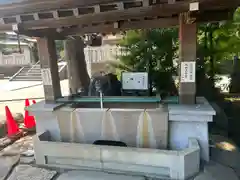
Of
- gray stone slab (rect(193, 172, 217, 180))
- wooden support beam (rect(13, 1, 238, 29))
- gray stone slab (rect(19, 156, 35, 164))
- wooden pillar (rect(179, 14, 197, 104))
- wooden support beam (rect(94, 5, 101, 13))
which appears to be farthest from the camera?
gray stone slab (rect(19, 156, 35, 164))

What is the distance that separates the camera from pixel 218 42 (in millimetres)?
7164

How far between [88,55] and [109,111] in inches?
477

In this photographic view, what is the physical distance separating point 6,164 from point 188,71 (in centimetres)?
416

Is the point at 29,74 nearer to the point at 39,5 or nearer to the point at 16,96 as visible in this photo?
the point at 16,96

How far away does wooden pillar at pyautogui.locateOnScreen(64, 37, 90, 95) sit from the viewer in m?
7.50

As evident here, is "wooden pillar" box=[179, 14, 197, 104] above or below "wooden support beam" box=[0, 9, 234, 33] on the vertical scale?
below

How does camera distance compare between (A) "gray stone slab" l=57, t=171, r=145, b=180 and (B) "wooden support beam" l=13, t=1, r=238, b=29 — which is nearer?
(B) "wooden support beam" l=13, t=1, r=238, b=29

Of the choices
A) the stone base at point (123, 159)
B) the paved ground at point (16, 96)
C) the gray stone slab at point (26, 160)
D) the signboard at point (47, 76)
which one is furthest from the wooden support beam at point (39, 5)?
the paved ground at point (16, 96)

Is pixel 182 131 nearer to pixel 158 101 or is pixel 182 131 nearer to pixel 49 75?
pixel 158 101

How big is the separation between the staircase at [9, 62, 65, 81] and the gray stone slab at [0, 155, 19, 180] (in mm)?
14581

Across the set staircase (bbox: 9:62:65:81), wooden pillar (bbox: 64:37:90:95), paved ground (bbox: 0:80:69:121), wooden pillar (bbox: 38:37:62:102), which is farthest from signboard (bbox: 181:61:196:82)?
staircase (bbox: 9:62:65:81)

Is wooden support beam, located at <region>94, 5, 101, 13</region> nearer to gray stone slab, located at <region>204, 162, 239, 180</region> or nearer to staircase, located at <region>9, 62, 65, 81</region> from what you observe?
gray stone slab, located at <region>204, 162, 239, 180</region>

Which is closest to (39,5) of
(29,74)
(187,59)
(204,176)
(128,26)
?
(128,26)

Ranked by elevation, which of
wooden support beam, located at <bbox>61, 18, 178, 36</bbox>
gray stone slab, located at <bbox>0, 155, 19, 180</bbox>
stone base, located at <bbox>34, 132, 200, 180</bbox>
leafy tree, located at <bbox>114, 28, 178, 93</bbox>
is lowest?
gray stone slab, located at <bbox>0, 155, 19, 180</bbox>
